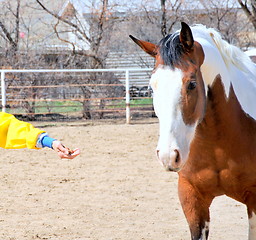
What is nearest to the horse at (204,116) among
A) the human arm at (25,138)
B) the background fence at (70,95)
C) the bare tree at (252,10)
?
the human arm at (25,138)

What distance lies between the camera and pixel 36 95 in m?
13.8

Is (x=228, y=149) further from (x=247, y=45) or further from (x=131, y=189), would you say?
(x=247, y=45)

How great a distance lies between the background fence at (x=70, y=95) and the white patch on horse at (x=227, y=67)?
9.52 metres

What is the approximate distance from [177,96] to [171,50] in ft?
0.90

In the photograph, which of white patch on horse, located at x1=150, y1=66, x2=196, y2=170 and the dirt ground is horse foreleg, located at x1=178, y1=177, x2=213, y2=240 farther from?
the dirt ground

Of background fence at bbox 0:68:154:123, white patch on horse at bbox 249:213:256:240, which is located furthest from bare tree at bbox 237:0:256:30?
white patch on horse at bbox 249:213:256:240

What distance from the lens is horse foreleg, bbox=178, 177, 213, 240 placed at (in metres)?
3.40

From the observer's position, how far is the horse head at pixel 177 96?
2723mm

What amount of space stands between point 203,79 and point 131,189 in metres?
3.67

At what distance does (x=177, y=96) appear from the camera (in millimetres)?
2760

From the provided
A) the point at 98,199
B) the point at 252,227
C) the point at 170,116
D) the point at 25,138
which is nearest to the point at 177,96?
the point at 170,116

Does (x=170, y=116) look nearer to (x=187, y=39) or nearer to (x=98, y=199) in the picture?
(x=187, y=39)

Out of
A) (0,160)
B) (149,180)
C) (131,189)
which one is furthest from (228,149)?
(0,160)

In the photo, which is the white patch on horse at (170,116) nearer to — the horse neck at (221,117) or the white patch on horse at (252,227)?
the horse neck at (221,117)
